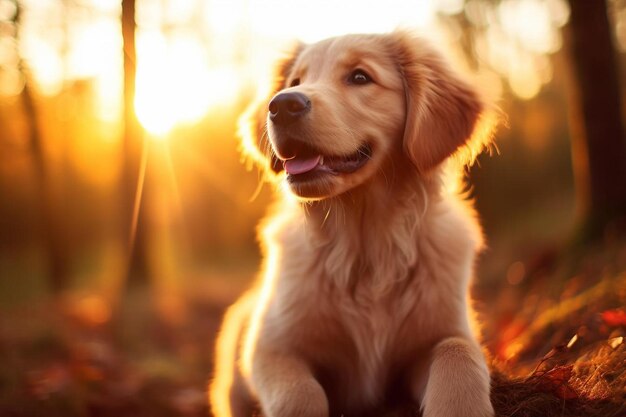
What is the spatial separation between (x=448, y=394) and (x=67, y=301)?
416 inches

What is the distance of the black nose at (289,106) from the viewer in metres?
2.92

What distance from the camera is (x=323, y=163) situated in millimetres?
3096

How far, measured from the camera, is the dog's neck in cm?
325

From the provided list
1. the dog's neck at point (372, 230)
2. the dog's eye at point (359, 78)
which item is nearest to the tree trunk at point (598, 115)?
the dog's neck at point (372, 230)

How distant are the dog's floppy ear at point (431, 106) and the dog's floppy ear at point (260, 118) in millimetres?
789

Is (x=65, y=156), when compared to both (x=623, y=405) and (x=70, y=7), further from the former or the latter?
(x=623, y=405)

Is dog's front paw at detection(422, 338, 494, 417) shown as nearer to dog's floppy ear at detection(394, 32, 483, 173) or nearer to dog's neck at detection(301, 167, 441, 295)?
dog's neck at detection(301, 167, 441, 295)

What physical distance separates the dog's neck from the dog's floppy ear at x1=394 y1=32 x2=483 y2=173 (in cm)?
23

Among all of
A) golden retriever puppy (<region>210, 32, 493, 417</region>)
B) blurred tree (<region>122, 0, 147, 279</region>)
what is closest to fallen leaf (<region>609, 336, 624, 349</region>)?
golden retriever puppy (<region>210, 32, 493, 417</region>)

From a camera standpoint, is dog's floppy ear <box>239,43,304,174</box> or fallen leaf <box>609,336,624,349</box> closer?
fallen leaf <box>609,336,624,349</box>

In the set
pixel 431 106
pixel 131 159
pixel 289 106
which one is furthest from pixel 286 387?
pixel 131 159

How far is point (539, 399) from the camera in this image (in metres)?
2.63

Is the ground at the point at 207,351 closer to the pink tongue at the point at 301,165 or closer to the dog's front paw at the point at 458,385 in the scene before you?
the dog's front paw at the point at 458,385

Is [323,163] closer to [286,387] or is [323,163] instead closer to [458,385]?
[286,387]
